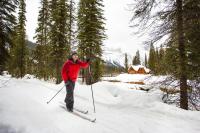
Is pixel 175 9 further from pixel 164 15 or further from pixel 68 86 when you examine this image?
pixel 68 86

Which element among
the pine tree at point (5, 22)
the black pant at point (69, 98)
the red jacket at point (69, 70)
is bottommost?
the black pant at point (69, 98)

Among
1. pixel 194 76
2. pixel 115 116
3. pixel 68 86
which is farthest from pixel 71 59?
pixel 194 76

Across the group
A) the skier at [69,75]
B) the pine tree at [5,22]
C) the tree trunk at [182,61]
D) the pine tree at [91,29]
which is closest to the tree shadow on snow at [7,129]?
the skier at [69,75]

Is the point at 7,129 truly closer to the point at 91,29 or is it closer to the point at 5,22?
the point at 5,22

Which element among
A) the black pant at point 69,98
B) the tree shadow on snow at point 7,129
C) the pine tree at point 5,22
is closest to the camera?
the tree shadow on snow at point 7,129

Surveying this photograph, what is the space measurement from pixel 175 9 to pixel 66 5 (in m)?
27.1

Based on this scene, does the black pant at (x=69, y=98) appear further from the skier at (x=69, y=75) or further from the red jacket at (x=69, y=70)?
the red jacket at (x=69, y=70)

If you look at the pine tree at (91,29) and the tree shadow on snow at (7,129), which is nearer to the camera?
the tree shadow on snow at (7,129)

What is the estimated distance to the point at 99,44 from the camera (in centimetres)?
3372

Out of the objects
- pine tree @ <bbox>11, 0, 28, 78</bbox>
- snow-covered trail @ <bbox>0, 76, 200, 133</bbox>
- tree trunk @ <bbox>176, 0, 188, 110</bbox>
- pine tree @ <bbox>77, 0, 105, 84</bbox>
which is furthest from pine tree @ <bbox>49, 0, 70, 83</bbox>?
tree trunk @ <bbox>176, 0, 188, 110</bbox>

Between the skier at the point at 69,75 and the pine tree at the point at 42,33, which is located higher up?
the pine tree at the point at 42,33

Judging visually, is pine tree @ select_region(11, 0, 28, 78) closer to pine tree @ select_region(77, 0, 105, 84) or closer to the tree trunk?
pine tree @ select_region(77, 0, 105, 84)

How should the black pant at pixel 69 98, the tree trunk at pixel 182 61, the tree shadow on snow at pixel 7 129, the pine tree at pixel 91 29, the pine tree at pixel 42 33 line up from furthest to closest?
the pine tree at pixel 42 33, the pine tree at pixel 91 29, the tree trunk at pixel 182 61, the black pant at pixel 69 98, the tree shadow on snow at pixel 7 129

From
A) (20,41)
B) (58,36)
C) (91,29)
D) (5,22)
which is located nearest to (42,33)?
(20,41)
